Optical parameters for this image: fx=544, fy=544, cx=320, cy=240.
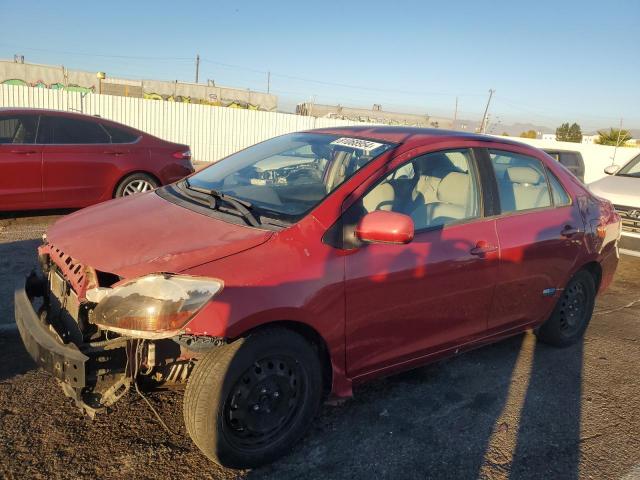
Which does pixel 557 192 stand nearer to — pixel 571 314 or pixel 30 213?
pixel 571 314

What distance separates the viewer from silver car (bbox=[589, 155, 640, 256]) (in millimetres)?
7137

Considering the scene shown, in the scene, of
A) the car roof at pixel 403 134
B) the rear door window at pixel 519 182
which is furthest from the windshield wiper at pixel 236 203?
the rear door window at pixel 519 182

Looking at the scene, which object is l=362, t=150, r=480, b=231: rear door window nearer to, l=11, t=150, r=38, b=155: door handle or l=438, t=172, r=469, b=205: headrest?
l=438, t=172, r=469, b=205: headrest

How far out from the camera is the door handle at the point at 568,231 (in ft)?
13.0

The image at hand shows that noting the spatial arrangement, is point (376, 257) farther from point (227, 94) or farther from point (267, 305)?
point (227, 94)

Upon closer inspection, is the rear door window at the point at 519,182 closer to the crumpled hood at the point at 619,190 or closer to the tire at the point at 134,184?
the crumpled hood at the point at 619,190

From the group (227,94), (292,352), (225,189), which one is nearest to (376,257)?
(292,352)

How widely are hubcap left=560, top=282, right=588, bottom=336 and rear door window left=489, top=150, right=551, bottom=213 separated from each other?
80cm

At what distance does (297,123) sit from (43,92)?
385 inches

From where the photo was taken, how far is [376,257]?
2871 mm

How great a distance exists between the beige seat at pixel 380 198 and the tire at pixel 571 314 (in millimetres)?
1888

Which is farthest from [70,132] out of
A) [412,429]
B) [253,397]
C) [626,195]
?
[626,195]

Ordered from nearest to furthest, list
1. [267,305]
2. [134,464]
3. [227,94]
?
[267,305], [134,464], [227,94]

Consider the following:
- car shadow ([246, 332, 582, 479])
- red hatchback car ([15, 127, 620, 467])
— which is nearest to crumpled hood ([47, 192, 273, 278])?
red hatchback car ([15, 127, 620, 467])
